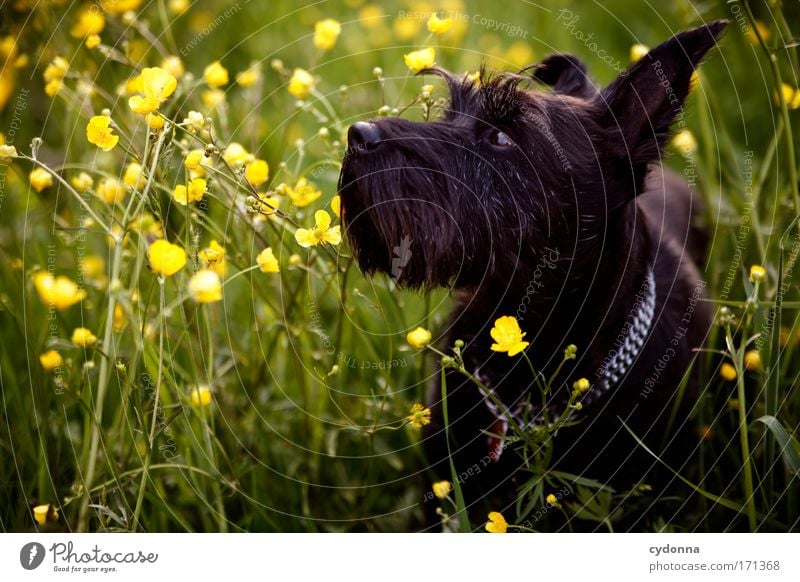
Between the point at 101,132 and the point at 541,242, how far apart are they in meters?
1.32

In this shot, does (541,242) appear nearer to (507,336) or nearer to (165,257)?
(507,336)

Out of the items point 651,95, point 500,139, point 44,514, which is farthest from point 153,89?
point 651,95

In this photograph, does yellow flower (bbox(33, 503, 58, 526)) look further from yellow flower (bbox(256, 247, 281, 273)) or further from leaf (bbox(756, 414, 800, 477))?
leaf (bbox(756, 414, 800, 477))

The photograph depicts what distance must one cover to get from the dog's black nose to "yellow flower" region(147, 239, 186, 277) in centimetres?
55

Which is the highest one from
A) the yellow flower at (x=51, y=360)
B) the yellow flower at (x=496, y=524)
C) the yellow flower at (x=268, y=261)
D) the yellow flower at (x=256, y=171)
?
the yellow flower at (x=256, y=171)

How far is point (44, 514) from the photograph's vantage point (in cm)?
229

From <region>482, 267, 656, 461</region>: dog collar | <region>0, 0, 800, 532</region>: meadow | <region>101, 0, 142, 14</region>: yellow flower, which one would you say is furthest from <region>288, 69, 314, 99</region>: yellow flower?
<region>482, 267, 656, 461</region>: dog collar

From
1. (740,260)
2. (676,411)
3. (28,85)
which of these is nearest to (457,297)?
(676,411)

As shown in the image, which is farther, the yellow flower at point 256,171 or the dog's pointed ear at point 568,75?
the dog's pointed ear at point 568,75

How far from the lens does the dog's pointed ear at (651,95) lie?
2.10 metres

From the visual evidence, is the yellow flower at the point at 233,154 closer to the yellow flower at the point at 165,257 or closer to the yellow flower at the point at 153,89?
the yellow flower at the point at 153,89

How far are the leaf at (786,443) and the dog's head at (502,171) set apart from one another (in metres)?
0.76

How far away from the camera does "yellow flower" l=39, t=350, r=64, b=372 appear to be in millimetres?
2461

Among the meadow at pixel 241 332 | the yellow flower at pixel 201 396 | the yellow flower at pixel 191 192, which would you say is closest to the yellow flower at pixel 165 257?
the meadow at pixel 241 332
